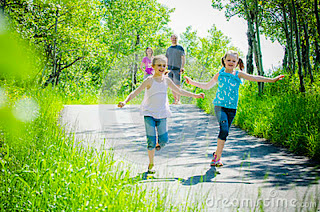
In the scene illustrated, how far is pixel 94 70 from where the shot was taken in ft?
93.9

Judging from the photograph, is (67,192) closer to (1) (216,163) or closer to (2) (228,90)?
(1) (216,163)

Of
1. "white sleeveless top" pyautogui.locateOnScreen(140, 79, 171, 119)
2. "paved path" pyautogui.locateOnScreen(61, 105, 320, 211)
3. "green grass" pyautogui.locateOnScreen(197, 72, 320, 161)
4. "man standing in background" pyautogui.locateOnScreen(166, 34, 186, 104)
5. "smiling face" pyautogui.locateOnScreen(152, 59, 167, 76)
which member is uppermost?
"man standing in background" pyautogui.locateOnScreen(166, 34, 186, 104)

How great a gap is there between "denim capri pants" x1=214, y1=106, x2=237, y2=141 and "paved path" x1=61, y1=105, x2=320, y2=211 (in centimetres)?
49

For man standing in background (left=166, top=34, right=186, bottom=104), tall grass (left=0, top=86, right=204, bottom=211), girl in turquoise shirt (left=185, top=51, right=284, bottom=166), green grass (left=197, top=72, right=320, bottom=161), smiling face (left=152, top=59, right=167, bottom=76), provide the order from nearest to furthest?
1. tall grass (left=0, top=86, right=204, bottom=211)
2. smiling face (left=152, top=59, right=167, bottom=76)
3. girl in turquoise shirt (left=185, top=51, right=284, bottom=166)
4. green grass (left=197, top=72, right=320, bottom=161)
5. man standing in background (left=166, top=34, right=186, bottom=104)

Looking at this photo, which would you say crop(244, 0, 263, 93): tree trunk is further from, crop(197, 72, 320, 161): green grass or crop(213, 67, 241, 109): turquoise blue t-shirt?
crop(213, 67, 241, 109): turquoise blue t-shirt

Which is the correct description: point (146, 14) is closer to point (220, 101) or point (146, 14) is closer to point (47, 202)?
point (220, 101)

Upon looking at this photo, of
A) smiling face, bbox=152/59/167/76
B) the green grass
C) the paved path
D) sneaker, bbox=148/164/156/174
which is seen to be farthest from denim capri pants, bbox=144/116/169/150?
the green grass

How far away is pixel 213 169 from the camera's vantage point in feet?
17.6

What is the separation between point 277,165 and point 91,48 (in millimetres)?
15178

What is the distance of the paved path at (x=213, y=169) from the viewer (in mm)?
3861

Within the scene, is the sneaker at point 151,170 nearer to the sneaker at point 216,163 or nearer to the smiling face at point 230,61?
the sneaker at point 216,163

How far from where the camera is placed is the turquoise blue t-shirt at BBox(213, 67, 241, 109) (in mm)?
5609

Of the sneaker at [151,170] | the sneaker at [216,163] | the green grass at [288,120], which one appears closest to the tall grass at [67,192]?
the sneaker at [151,170]

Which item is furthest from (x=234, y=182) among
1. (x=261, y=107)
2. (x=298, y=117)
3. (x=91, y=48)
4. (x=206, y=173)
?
(x=91, y=48)
